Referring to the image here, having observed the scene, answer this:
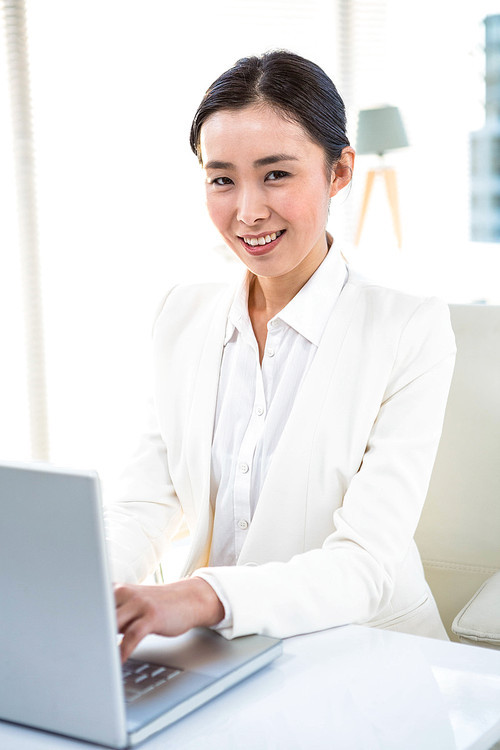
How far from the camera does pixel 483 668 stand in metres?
0.88

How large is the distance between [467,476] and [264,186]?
0.62 m

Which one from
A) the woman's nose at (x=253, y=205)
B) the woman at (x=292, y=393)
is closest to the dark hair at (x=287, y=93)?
the woman at (x=292, y=393)

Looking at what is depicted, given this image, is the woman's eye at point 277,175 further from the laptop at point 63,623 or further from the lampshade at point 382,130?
the lampshade at point 382,130

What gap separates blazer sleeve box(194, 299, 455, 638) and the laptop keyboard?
11 cm

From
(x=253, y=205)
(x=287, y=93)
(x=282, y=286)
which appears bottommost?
(x=282, y=286)

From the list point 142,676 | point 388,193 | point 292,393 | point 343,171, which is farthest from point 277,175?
point 388,193

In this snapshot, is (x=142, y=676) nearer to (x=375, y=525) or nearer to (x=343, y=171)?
(x=375, y=525)

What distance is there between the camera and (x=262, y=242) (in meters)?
1.38

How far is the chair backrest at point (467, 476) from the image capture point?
154cm

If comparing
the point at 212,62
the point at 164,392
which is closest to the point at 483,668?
the point at 164,392

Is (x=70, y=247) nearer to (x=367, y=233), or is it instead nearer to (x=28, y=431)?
(x=28, y=431)

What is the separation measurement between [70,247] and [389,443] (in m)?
2.46

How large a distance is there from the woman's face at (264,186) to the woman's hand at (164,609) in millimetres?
582

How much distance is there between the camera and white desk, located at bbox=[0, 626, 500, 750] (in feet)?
2.45
